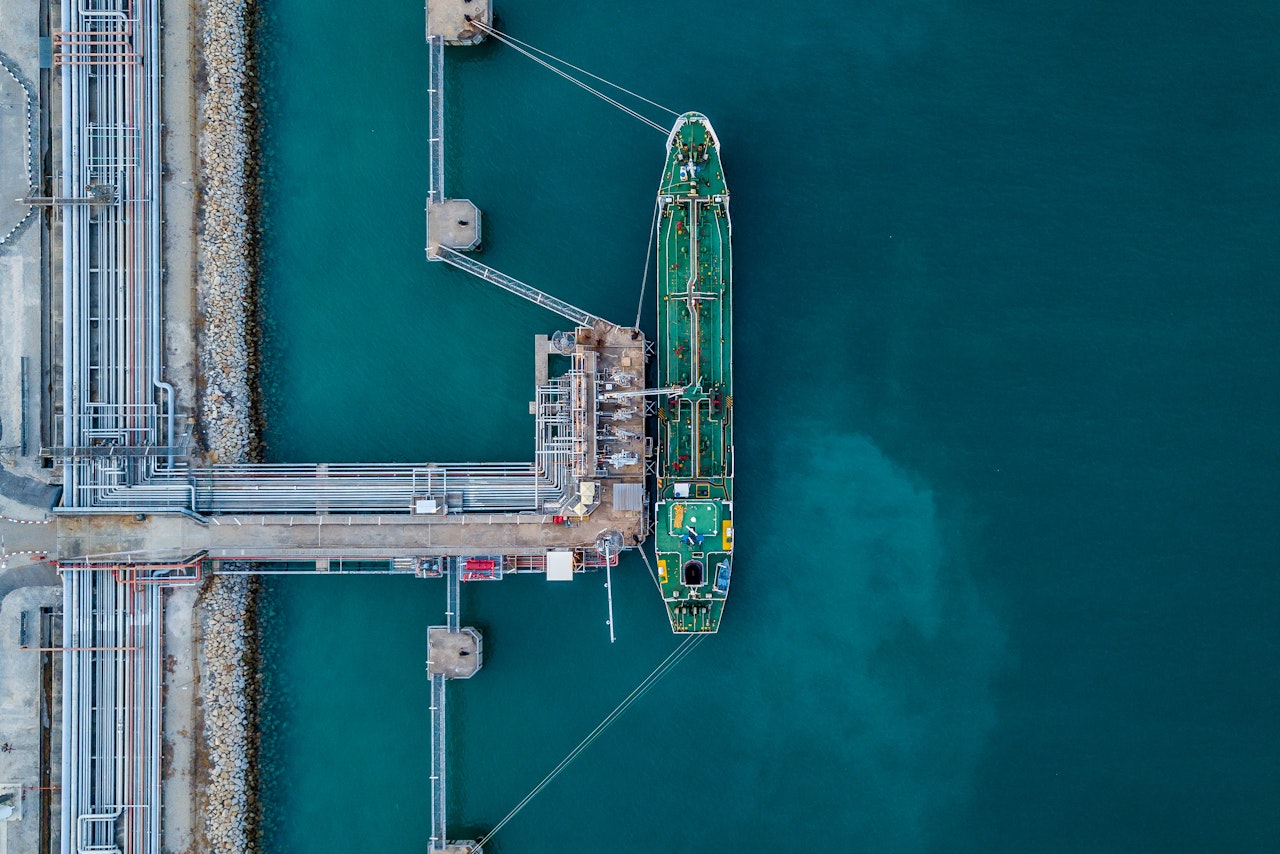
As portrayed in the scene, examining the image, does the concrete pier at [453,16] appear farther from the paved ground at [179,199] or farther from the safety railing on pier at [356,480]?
the safety railing on pier at [356,480]

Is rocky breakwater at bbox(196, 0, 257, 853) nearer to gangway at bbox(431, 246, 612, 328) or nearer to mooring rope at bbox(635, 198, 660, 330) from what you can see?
gangway at bbox(431, 246, 612, 328)

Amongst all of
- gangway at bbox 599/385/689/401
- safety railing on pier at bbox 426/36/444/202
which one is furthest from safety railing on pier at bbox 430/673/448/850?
safety railing on pier at bbox 426/36/444/202

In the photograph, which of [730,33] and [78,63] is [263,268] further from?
[730,33]

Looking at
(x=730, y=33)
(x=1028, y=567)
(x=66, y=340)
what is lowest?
(x=1028, y=567)

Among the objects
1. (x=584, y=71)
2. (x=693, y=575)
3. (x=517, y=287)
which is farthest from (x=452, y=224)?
(x=693, y=575)

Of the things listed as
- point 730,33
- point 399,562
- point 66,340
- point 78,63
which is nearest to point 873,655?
point 399,562

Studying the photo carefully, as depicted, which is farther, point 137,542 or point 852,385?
point 852,385

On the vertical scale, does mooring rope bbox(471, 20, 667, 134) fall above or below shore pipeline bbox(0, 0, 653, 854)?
above
